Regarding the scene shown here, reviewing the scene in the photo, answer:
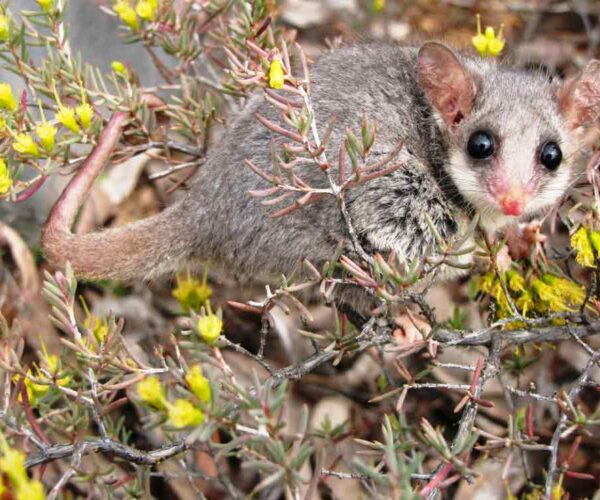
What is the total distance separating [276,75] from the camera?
2.01 m

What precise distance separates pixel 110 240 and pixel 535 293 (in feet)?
5.29

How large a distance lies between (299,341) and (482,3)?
284 cm

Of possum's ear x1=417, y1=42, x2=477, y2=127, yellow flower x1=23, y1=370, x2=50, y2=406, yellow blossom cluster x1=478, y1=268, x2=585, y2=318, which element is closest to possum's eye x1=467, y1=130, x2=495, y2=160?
possum's ear x1=417, y1=42, x2=477, y2=127

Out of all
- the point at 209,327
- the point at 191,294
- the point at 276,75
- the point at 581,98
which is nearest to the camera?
the point at 209,327

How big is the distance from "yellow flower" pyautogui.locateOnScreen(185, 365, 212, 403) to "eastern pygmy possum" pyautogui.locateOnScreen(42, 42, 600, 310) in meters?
1.25

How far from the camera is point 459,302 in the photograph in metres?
3.84

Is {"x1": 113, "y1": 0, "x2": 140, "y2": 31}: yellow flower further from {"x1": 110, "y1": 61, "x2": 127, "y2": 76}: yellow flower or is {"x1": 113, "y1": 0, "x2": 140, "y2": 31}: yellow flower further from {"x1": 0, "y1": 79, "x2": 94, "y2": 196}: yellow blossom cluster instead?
{"x1": 0, "y1": 79, "x2": 94, "y2": 196}: yellow blossom cluster

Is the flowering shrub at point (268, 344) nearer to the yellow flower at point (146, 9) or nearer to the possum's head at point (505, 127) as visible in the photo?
the yellow flower at point (146, 9)

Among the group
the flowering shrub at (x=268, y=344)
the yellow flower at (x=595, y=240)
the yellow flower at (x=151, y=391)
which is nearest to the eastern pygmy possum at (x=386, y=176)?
the flowering shrub at (x=268, y=344)

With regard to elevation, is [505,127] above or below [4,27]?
below

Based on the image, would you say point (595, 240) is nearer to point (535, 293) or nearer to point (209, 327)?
point (535, 293)

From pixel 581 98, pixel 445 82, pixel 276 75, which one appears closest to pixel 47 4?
pixel 276 75

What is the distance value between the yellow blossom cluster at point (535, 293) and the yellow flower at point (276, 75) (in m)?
1.11

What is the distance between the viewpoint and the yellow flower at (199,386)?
1586mm
